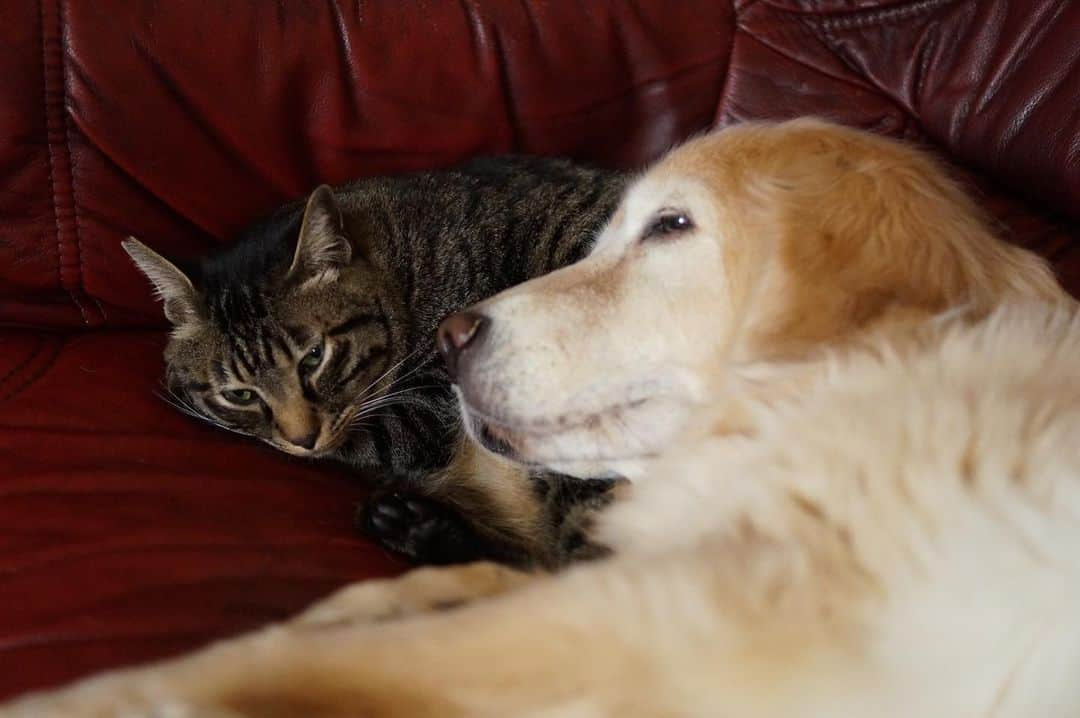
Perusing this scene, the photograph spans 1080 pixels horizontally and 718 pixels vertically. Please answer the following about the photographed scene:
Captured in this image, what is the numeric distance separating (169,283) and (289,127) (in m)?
0.32

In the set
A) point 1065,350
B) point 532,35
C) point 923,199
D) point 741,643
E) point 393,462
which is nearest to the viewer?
point 741,643

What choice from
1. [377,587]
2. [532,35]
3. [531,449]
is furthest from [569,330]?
[532,35]

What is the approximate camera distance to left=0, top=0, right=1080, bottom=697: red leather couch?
1.04 metres

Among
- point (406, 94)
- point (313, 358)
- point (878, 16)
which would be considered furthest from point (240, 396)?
point (878, 16)

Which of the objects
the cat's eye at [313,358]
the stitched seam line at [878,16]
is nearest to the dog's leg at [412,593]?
the cat's eye at [313,358]

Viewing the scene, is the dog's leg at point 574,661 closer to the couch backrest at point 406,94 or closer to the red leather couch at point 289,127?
the red leather couch at point 289,127

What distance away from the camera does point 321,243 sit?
135 centimetres

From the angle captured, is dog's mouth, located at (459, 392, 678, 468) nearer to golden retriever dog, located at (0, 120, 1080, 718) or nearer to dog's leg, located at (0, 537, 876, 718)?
golden retriever dog, located at (0, 120, 1080, 718)

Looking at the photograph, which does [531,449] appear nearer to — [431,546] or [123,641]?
[431,546]

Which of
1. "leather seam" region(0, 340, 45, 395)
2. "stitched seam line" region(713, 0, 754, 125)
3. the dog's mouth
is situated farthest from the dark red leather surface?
"stitched seam line" region(713, 0, 754, 125)

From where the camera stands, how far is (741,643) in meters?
0.60

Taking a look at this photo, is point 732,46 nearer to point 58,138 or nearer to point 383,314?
point 383,314

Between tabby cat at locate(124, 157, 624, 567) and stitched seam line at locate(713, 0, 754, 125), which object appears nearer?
tabby cat at locate(124, 157, 624, 567)

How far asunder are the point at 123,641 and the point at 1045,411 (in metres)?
0.82
